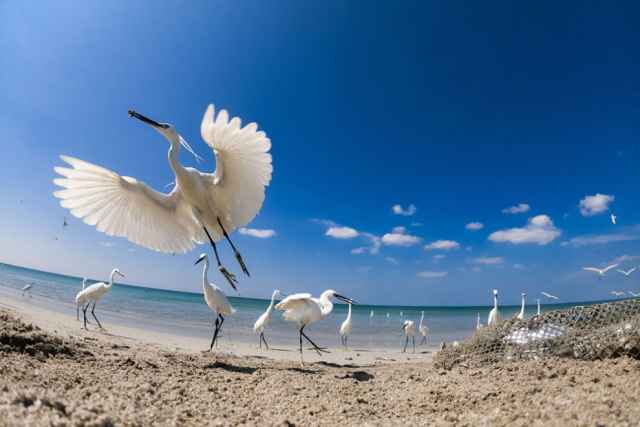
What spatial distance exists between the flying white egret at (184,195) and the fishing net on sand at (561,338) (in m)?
3.57

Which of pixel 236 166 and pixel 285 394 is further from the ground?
pixel 236 166

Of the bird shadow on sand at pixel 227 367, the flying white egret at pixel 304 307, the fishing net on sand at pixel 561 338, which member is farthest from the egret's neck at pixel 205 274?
the fishing net on sand at pixel 561 338

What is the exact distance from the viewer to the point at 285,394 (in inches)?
134

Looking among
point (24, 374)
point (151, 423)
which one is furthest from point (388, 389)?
point (24, 374)

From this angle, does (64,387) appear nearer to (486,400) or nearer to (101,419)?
(101,419)

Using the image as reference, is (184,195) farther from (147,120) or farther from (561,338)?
(561,338)

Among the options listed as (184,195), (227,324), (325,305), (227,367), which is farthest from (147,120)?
(227,324)

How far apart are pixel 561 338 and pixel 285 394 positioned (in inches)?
124

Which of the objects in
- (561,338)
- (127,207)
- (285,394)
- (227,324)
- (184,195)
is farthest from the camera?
(227,324)

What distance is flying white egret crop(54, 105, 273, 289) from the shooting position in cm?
505

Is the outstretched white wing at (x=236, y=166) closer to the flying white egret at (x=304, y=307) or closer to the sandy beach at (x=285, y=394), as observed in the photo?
the flying white egret at (x=304, y=307)

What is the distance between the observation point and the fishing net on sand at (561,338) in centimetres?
355

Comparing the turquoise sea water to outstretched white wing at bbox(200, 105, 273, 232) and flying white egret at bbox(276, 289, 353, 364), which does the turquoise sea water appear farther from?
outstretched white wing at bbox(200, 105, 273, 232)

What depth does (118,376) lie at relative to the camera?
11.0 ft
